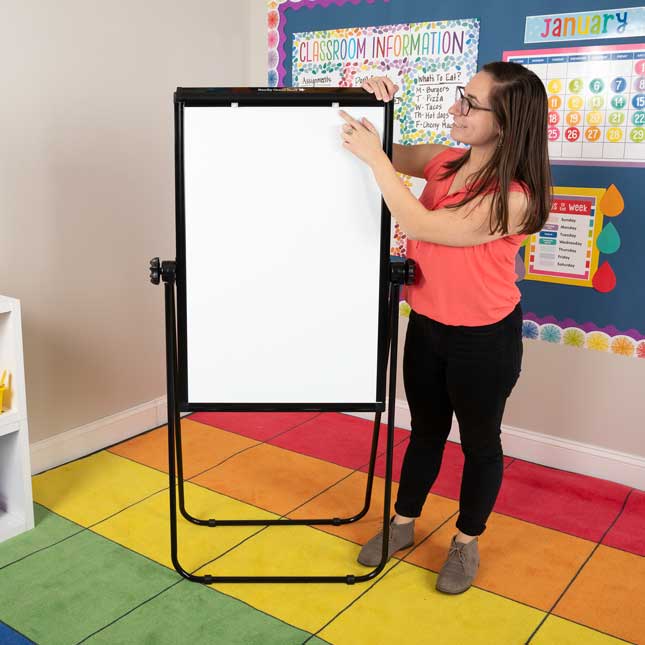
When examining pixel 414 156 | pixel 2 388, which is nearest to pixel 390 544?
pixel 414 156

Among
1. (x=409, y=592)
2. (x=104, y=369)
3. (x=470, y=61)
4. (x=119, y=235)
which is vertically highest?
(x=470, y=61)

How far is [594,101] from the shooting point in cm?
253

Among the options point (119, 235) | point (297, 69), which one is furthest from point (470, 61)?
point (119, 235)

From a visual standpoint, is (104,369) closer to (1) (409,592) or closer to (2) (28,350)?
(2) (28,350)

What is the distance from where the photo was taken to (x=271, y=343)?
78.0 inches

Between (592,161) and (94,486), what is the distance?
195cm

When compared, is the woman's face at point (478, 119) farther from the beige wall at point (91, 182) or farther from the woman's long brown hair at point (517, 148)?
the beige wall at point (91, 182)

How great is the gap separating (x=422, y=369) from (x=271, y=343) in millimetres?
392

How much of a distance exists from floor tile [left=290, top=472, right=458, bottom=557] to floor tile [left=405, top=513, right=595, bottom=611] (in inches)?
2.6

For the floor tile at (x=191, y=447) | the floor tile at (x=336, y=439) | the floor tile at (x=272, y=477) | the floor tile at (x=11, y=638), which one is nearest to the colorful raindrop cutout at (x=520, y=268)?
the floor tile at (x=336, y=439)

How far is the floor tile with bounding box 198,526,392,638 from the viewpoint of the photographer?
193cm

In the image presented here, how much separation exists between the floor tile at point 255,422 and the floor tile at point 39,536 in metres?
0.84

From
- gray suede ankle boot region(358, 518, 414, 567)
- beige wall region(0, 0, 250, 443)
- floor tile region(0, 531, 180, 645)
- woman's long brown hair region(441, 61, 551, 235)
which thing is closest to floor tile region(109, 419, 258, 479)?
beige wall region(0, 0, 250, 443)

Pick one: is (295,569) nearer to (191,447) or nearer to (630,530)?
(191,447)
